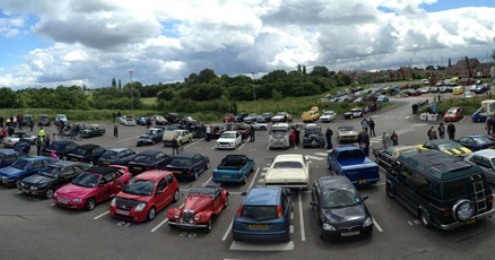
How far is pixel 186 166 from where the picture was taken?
21016 mm

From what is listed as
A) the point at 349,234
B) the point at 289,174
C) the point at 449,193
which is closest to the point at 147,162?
the point at 289,174

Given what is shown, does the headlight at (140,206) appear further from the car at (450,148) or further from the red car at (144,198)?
the car at (450,148)

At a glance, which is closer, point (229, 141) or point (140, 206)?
point (140, 206)

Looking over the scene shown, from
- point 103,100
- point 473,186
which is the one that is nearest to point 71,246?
point 473,186

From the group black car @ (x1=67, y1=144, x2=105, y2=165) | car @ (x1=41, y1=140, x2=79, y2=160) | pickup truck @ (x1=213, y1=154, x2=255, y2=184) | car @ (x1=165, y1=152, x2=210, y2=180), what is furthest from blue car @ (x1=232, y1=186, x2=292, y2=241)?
car @ (x1=41, y1=140, x2=79, y2=160)

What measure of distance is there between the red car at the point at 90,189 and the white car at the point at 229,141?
1483 centimetres

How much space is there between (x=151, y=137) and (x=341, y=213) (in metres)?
27.9

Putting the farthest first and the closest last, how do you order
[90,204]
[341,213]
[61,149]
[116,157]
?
1. [61,149]
2. [116,157]
3. [90,204]
4. [341,213]

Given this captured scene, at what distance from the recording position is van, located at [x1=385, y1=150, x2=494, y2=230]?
11492mm

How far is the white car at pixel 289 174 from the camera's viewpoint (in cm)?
1728

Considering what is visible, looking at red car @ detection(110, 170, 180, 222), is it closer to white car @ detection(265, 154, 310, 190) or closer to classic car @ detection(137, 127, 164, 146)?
white car @ detection(265, 154, 310, 190)

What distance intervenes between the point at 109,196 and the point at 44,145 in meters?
15.7

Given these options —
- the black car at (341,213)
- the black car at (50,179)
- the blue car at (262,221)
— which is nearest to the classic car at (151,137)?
the black car at (50,179)

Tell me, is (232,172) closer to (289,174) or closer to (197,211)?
(289,174)
